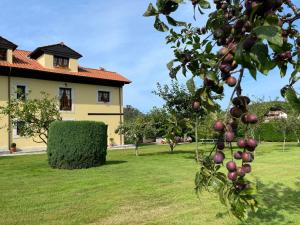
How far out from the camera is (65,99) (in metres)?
33.4

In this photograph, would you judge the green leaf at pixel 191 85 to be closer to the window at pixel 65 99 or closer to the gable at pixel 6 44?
the gable at pixel 6 44

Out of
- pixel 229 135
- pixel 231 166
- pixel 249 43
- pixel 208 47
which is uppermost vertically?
pixel 208 47

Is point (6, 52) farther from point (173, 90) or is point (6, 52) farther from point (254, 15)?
point (254, 15)

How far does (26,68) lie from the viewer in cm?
2997

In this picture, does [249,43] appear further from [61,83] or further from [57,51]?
[61,83]

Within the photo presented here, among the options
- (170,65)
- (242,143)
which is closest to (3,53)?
A: (170,65)

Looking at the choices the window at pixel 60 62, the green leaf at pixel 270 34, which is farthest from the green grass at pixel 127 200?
the window at pixel 60 62

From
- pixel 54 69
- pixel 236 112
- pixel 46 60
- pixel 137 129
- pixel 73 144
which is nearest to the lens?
pixel 236 112

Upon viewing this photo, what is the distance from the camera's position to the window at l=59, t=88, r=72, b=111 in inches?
1305

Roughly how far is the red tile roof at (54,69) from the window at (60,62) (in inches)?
19.2

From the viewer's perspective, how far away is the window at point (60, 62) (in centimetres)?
3262

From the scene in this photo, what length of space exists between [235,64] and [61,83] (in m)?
32.7

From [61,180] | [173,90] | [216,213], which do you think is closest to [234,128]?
[216,213]

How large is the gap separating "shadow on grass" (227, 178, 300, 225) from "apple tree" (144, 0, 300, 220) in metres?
3.96
